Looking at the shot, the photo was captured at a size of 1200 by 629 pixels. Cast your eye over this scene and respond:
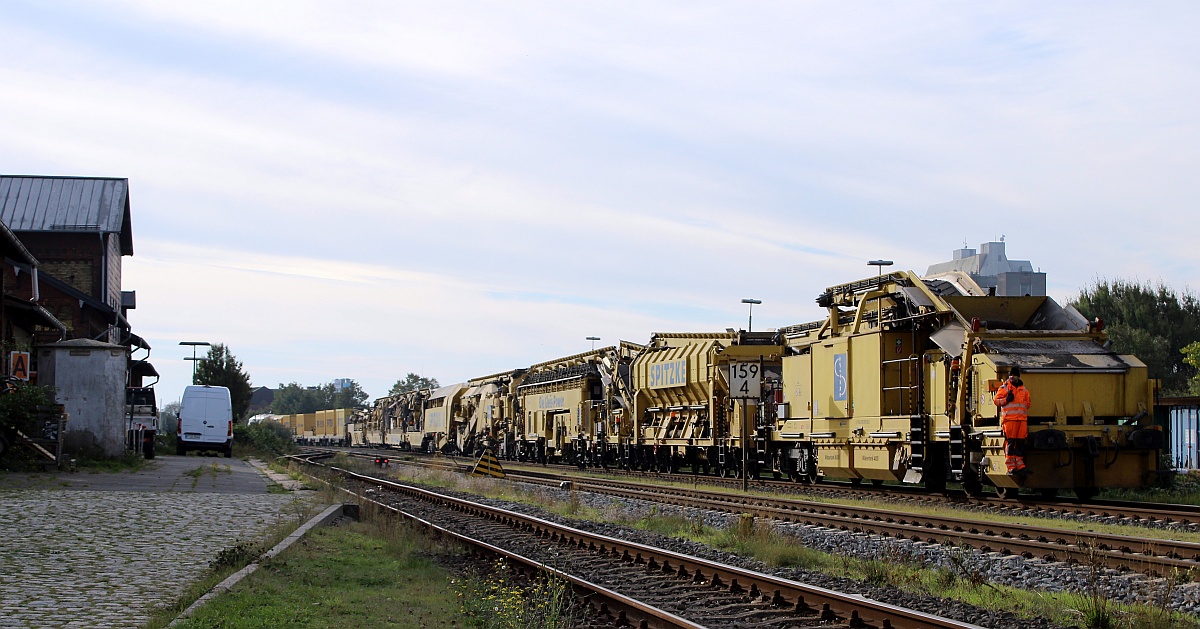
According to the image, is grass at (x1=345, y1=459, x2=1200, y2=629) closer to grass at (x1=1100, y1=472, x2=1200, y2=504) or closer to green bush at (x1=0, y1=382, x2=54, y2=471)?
grass at (x1=1100, y1=472, x2=1200, y2=504)

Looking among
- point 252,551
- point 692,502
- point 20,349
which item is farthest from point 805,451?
point 20,349

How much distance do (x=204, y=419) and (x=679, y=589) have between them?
107ft

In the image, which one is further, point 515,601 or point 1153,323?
point 1153,323

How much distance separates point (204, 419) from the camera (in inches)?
1512

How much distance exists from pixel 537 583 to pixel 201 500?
9.64 metres

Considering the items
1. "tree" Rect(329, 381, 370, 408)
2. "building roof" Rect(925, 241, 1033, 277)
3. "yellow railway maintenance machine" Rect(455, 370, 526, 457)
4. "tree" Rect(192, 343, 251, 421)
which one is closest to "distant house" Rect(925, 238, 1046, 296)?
"building roof" Rect(925, 241, 1033, 277)

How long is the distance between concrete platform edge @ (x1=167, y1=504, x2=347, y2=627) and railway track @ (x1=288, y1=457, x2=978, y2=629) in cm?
192

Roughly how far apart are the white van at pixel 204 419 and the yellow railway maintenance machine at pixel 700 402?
16.3 meters

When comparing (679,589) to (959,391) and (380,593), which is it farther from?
(959,391)

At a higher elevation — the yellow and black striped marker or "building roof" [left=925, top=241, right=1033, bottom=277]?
"building roof" [left=925, top=241, right=1033, bottom=277]

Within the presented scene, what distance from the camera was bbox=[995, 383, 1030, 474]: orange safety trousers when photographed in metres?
14.4

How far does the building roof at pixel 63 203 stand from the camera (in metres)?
43.0

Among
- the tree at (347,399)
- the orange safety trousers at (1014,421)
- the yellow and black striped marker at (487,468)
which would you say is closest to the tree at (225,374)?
the yellow and black striped marker at (487,468)

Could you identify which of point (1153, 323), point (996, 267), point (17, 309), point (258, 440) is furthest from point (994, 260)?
point (17, 309)
